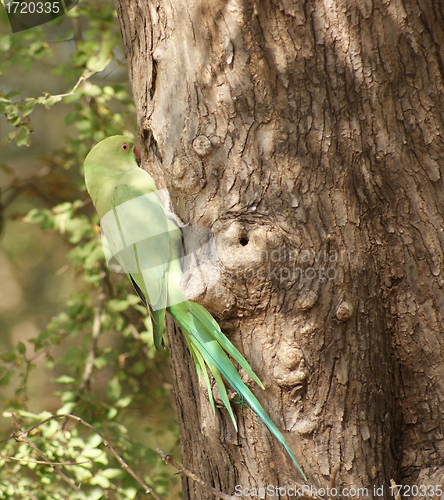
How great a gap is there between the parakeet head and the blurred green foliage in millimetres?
570

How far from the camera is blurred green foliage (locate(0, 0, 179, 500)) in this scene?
2062 mm

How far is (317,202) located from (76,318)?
1.99 meters

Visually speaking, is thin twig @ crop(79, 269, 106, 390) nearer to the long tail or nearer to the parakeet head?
the parakeet head

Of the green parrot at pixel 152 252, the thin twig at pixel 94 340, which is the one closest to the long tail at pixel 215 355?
the green parrot at pixel 152 252

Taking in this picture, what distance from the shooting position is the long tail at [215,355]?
1.26 metres

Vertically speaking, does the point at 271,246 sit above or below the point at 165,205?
below

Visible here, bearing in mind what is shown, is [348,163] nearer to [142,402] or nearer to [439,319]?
[439,319]

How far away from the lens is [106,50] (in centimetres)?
225

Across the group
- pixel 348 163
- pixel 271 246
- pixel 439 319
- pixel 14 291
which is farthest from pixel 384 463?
pixel 14 291

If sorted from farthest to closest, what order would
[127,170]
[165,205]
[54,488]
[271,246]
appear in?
[54,488] < [127,170] < [165,205] < [271,246]

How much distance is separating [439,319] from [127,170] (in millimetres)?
1330

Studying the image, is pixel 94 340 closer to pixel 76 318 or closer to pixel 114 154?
pixel 76 318

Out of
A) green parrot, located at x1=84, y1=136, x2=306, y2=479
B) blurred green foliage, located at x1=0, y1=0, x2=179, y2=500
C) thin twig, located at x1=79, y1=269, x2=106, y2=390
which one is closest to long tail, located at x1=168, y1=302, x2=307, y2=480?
green parrot, located at x1=84, y1=136, x2=306, y2=479

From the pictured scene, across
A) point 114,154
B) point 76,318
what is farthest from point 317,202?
point 76,318
